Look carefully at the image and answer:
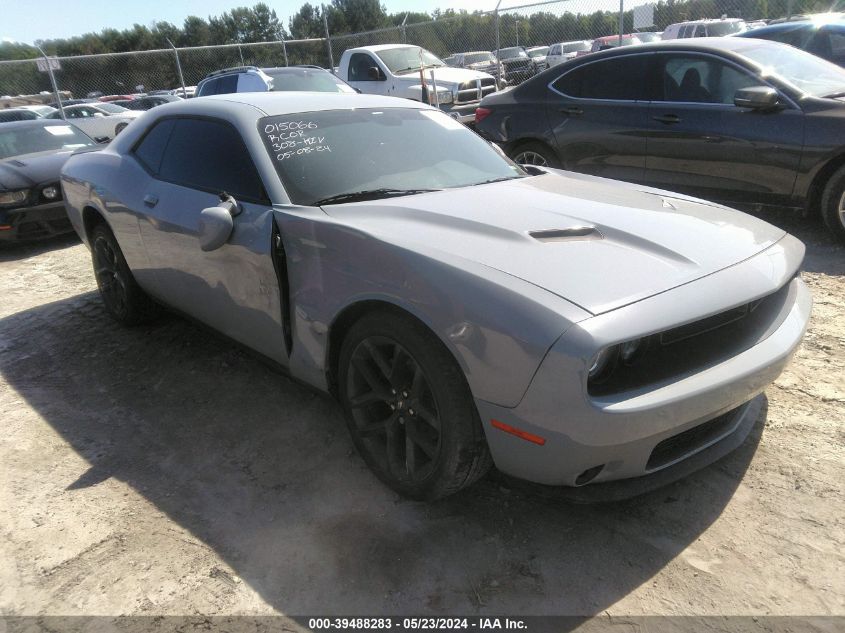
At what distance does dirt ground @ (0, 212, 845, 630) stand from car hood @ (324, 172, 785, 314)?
81 centimetres

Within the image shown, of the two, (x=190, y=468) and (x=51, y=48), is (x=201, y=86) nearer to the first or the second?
(x=190, y=468)

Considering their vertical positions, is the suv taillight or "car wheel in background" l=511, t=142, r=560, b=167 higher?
the suv taillight

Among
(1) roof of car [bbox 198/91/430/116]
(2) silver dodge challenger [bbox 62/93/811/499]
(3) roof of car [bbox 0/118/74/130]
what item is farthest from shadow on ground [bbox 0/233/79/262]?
(1) roof of car [bbox 198/91/430/116]

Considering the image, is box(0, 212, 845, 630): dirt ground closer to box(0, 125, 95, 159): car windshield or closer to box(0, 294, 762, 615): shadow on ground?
box(0, 294, 762, 615): shadow on ground

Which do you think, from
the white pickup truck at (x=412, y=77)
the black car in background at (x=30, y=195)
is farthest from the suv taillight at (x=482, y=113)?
the white pickup truck at (x=412, y=77)

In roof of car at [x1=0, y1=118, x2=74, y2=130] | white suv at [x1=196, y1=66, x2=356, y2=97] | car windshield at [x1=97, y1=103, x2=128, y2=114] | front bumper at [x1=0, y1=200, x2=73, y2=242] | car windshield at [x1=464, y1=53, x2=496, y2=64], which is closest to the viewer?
front bumper at [x1=0, y1=200, x2=73, y2=242]

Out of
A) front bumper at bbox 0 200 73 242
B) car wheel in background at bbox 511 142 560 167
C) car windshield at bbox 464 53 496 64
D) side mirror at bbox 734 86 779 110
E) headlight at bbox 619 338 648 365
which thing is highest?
side mirror at bbox 734 86 779 110

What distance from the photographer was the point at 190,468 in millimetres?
2986

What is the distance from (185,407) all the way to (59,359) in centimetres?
134

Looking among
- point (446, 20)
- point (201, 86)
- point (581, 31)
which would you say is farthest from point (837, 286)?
point (446, 20)

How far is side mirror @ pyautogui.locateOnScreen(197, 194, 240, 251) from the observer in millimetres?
2941

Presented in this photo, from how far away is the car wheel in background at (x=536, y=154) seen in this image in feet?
21.4

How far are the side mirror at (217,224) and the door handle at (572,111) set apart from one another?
4212 mm

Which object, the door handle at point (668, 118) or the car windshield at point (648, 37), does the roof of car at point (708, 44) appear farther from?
the car windshield at point (648, 37)
